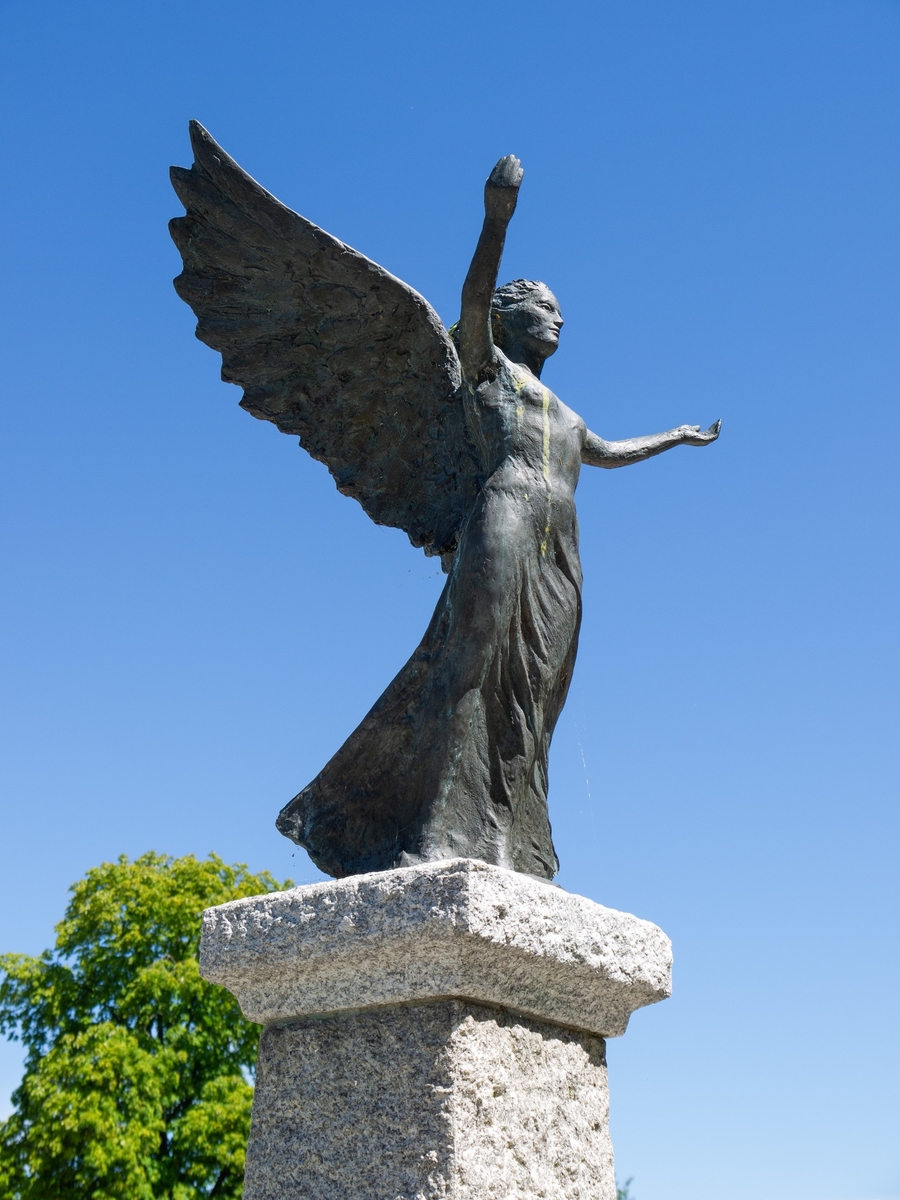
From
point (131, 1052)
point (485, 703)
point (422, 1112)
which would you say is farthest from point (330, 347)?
point (131, 1052)

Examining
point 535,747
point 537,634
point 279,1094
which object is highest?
point 537,634

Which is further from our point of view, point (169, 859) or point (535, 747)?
point (169, 859)

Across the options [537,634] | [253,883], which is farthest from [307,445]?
[253,883]

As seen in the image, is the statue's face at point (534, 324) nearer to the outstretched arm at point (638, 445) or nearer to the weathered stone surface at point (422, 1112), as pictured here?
the outstretched arm at point (638, 445)

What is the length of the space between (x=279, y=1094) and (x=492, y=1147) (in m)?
0.62

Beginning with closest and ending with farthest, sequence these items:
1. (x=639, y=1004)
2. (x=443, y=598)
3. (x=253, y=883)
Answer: (x=639, y=1004)
(x=443, y=598)
(x=253, y=883)

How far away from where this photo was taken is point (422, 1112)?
10.1ft

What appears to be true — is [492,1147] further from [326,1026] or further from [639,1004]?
[639,1004]

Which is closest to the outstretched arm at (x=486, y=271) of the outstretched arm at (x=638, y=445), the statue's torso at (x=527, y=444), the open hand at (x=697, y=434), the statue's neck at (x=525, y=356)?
the statue's torso at (x=527, y=444)

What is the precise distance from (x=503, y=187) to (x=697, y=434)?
5.11 feet

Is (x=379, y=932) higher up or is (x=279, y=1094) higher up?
(x=379, y=932)

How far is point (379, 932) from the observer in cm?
318

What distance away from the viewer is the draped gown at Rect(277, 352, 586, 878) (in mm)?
3732

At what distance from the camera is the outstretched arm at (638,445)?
4.54m
